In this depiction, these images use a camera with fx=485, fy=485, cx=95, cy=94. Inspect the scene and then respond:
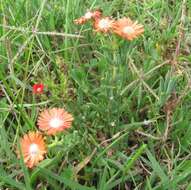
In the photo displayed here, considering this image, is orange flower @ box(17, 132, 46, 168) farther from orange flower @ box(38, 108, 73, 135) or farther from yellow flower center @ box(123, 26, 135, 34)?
yellow flower center @ box(123, 26, 135, 34)

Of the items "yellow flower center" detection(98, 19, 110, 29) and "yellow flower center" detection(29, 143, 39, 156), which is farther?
"yellow flower center" detection(98, 19, 110, 29)

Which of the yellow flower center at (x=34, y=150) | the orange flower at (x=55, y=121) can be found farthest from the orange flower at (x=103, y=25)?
the yellow flower center at (x=34, y=150)

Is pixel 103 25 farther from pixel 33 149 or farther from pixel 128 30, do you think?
pixel 33 149

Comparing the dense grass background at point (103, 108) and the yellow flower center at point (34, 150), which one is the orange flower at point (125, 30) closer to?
the dense grass background at point (103, 108)

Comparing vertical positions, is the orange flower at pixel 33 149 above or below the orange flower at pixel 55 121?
below

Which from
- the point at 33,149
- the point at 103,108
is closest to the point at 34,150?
the point at 33,149

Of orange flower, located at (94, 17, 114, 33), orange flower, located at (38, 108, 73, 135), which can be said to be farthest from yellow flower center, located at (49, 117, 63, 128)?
orange flower, located at (94, 17, 114, 33)

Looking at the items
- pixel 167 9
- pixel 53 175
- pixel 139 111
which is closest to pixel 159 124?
pixel 139 111
